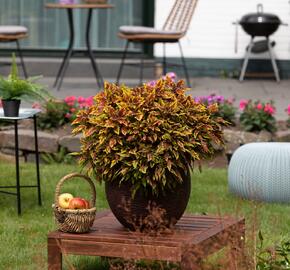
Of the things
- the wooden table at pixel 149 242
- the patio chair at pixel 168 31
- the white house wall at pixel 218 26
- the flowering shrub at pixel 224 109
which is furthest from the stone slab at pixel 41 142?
the white house wall at pixel 218 26

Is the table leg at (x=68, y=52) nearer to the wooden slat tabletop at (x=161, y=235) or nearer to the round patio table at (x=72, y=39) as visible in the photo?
the round patio table at (x=72, y=39)

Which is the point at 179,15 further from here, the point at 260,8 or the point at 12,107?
the point at 12,107

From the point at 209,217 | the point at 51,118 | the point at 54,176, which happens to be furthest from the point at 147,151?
the point at 51,118

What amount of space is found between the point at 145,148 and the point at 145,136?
7 cm

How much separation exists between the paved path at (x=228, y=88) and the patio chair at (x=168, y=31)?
1.13 ft

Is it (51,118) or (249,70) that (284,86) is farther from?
(51,118)

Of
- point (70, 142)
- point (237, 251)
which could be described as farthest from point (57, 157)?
point (237, 251)

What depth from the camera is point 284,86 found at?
14211 millimetres

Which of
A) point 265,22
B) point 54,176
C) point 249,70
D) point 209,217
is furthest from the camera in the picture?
point 249,70

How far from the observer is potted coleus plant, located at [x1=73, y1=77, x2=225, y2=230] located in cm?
624

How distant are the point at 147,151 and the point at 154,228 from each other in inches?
16.6

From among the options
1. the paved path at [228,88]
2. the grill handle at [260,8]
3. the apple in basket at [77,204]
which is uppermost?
the apple in basket at [77,204]

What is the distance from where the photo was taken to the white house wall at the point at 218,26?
14914 mm

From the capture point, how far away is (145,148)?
6.26m
